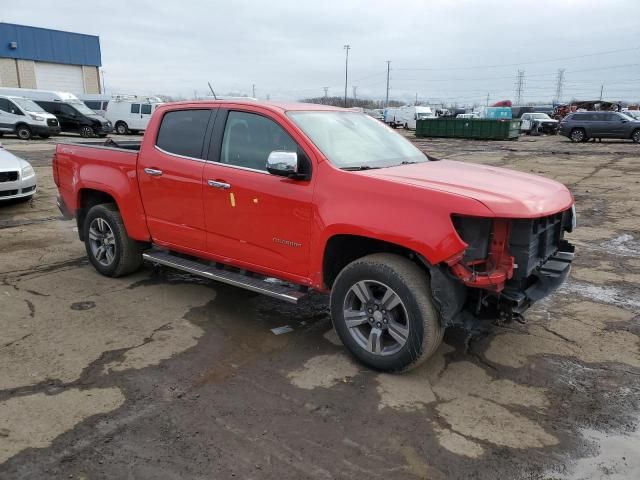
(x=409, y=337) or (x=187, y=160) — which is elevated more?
(x=187, y=160)

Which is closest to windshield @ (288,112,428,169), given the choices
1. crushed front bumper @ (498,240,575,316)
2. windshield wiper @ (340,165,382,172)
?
windshield wiper @ (340,165,382,172)

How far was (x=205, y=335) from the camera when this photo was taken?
432cm

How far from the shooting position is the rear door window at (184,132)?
15.4ft

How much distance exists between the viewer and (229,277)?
4.44 m

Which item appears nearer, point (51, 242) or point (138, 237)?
point (138, 237)

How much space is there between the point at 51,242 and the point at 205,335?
403 centimetres

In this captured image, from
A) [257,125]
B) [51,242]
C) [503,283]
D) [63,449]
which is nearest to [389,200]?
[503,283]

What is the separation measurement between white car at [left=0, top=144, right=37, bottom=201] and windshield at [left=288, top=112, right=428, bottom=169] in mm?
6632

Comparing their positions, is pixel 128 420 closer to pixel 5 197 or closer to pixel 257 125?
pixel 257 125

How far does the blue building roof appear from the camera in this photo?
4194 centimetres

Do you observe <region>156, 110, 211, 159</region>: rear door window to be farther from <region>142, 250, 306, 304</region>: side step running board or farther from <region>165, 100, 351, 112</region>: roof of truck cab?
<region>142, 250, 306, 304</region>: side step running board

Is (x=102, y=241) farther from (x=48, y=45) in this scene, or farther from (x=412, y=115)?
(x=48, y=45)

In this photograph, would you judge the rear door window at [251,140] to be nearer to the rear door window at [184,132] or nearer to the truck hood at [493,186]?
the rear door window at [184,132]

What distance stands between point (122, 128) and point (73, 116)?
10.3 feet
